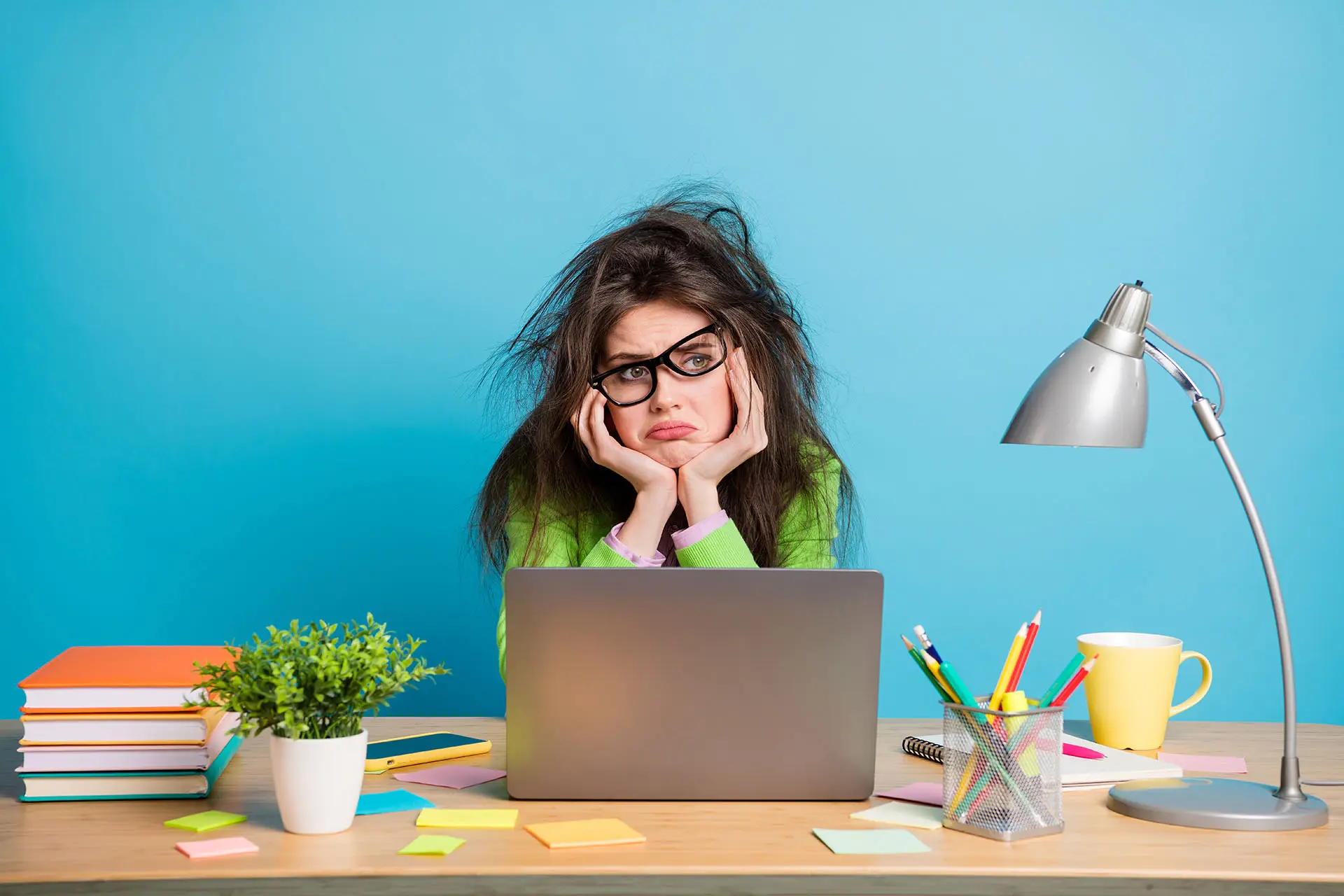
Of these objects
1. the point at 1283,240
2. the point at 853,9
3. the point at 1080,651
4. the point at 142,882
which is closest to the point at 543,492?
the point at 1080,651

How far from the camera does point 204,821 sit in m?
1.04

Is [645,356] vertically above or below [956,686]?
above

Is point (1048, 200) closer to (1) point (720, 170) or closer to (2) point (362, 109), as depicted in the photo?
(1) point (720, 170)

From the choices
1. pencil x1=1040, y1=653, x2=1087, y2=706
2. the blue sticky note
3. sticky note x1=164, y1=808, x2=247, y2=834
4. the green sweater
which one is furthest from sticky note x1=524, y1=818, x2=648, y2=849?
the green sweater

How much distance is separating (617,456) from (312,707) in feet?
2.94

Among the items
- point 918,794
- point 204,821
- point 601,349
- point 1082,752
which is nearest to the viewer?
point 204,821

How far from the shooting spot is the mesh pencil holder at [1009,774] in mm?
1020

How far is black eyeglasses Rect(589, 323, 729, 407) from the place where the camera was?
71.7 inches

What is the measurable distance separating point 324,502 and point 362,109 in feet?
2.79

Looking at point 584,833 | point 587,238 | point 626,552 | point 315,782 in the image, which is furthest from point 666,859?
point 587,238

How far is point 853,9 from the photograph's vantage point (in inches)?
101

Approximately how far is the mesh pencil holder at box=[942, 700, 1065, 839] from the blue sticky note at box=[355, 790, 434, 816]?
499 millimetres

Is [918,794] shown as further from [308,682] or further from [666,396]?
[666,396]

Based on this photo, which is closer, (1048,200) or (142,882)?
(142,882)
